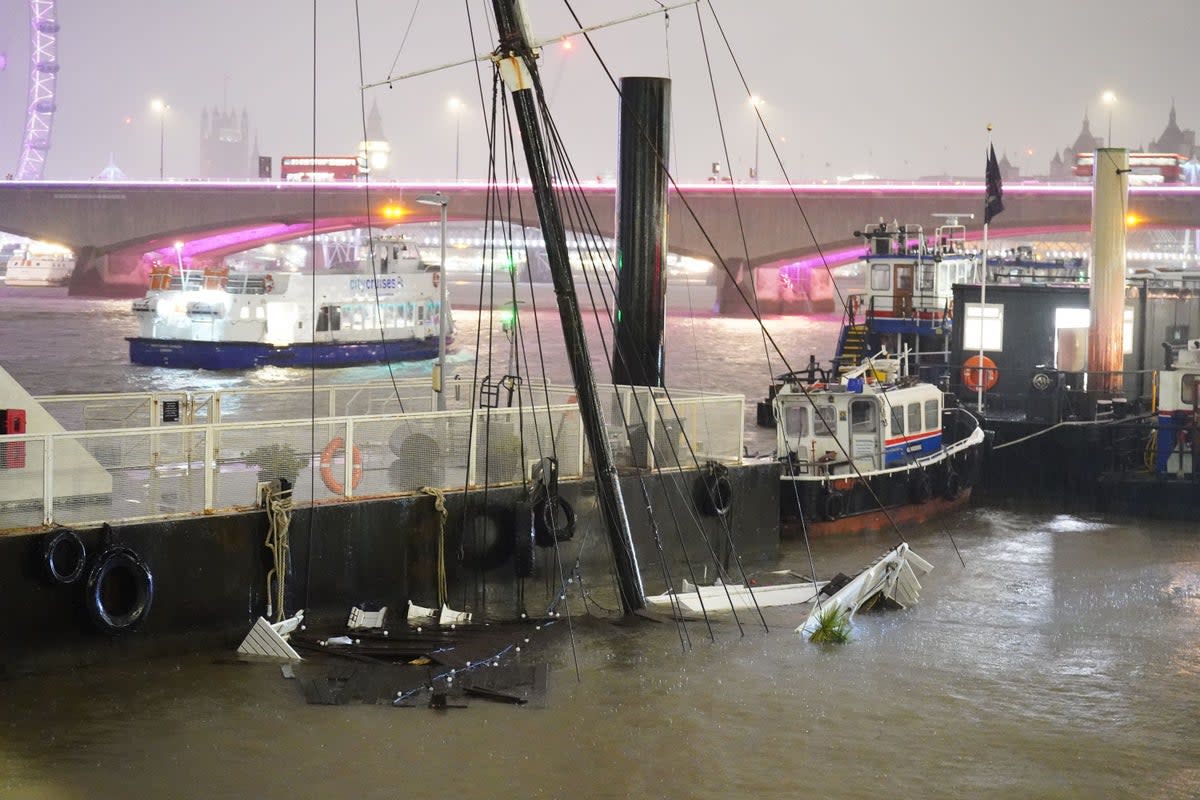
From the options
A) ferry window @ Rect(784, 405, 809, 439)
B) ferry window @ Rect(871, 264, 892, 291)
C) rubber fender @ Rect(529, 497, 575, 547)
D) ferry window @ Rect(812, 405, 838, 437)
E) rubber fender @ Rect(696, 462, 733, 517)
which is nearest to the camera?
rubber fender @ Rect(529, 497, 575, 547)

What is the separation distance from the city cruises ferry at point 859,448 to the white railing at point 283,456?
15.1ft

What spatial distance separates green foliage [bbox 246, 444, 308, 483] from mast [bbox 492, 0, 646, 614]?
10.8 feet

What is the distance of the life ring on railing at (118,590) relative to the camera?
1473 centimetres

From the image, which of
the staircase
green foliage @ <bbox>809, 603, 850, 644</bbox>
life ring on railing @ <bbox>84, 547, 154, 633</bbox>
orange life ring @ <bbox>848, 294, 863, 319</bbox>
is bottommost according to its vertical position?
green foliage @ <bbox>809, 603, 850, 644</bbox>

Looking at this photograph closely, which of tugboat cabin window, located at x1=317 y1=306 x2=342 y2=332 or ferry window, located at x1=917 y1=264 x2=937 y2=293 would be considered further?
tugboat cabin window, located at x1=317 y1=306 x2=342 y2=332

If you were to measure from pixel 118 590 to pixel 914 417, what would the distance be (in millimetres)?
17152

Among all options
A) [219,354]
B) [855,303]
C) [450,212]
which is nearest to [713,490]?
[855,303]

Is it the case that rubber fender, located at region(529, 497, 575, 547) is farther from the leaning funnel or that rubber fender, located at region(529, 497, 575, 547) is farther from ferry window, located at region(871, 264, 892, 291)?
ferry window, located at region(871, 264, 892, 291)

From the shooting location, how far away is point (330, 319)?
62688mm

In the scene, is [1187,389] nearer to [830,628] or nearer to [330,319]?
[830,628]

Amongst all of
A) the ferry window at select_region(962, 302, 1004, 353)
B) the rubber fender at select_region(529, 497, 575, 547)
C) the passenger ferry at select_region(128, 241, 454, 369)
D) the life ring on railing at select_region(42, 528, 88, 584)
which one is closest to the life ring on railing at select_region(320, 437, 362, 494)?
the rubber fender at select_region(529, 497, 575, 547)

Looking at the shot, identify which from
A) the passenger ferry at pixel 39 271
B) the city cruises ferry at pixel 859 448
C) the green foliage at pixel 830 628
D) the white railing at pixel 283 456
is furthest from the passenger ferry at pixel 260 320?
the passenger ferry at pixel 39 271

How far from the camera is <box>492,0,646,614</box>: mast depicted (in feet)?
54.7

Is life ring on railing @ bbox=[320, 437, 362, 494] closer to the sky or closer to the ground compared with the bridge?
closer to the ground
